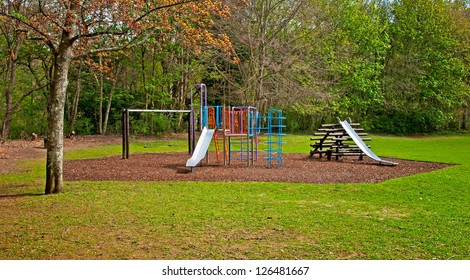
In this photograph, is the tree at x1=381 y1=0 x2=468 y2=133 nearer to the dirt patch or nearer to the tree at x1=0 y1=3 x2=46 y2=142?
the dirt patch

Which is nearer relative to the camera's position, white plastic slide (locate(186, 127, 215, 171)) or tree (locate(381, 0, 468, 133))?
white plastic slide (locate(186, 127, 215, 171))

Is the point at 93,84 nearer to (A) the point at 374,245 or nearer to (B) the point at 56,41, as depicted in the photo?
(B) the point at 56,41

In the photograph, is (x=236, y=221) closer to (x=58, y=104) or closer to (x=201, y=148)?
(x=58, y=104)

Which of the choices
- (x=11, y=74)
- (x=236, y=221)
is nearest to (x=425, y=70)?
(x=11, y=74)

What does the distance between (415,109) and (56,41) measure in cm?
3002

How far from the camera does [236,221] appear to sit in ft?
20.1

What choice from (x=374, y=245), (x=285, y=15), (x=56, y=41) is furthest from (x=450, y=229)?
(x=285, y=15)

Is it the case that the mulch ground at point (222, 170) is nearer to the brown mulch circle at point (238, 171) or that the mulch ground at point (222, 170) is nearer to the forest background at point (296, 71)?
the brown mulch circle at point (238, 171)

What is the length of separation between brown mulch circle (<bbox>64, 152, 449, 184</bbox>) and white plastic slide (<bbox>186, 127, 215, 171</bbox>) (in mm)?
247

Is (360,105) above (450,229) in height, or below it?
above

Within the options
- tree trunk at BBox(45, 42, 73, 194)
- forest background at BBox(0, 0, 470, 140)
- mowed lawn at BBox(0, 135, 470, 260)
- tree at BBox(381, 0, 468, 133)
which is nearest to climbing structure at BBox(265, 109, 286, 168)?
mowed lawn at BBox(0, 135, 470, 260)

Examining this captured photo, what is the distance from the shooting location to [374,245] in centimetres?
499

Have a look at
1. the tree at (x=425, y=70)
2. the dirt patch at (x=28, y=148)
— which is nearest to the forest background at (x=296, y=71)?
the tree at (x=425, y=70)

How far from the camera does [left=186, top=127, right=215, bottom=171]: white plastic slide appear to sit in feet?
38.8
